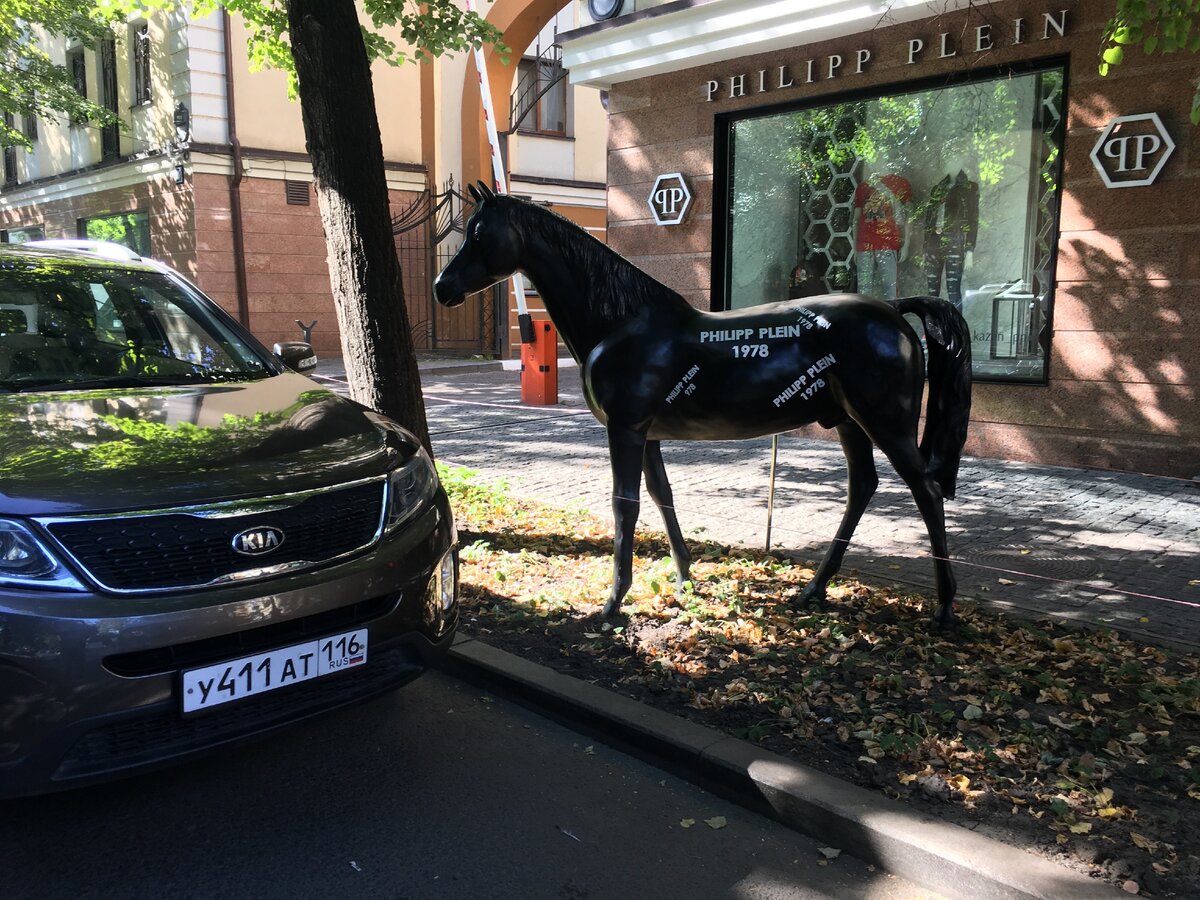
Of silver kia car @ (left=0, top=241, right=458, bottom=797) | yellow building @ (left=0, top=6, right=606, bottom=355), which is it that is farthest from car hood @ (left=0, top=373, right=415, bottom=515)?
yellow building @ (left=0, top=6, right=606, bottom=355)

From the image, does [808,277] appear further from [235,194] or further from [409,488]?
[235,194]

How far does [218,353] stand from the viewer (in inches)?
165

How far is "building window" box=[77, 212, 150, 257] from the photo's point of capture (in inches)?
782

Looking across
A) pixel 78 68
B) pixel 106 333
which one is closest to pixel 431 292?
pixel 78 68

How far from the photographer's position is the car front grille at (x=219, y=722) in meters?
2.55

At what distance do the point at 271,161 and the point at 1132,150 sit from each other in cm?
1600

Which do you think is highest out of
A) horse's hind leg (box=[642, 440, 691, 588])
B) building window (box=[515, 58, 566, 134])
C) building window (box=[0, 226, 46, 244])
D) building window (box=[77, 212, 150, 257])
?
building window (box=[515, 58, 566, 134])

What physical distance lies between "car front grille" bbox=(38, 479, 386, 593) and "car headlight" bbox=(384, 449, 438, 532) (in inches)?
4.6

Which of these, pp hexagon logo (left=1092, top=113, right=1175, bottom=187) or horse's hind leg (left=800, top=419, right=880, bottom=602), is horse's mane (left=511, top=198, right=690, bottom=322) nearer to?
horse's hind leg (left=800, top=419, right=880, bottom=602)

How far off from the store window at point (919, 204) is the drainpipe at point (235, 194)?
11.6m

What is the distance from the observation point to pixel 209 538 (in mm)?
2711

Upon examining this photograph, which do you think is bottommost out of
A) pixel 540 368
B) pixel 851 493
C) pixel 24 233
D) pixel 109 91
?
pixel 851 493

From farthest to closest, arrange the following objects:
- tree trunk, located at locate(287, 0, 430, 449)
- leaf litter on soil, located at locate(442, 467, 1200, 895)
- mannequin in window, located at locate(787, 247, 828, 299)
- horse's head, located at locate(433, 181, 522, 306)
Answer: mannequin in window, located at locate(787, 247, 828, 299) → tree trunk, located at locate(287, 0, 430, 449) → horse's head, located at locate(433, 181, 522, 306) → leaf litter on soil, located at locate(442, 467, 1200, 895)

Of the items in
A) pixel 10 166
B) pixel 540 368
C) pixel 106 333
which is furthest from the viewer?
pixel 10 166
